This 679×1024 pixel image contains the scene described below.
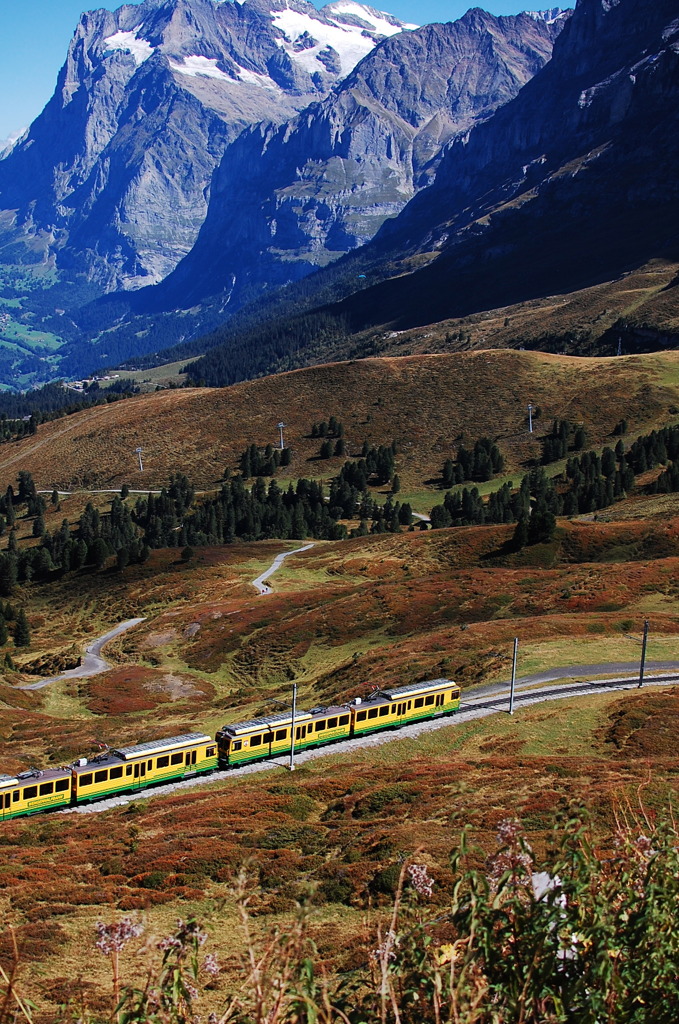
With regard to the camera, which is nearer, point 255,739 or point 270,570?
point 255,739

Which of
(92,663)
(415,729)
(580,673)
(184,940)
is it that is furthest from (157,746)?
(92,663)

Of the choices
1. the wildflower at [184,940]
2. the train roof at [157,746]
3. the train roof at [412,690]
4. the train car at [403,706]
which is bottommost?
the train car at [403,706]

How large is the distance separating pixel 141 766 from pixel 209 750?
428 cm

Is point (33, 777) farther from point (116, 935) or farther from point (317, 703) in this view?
point (116, 935)

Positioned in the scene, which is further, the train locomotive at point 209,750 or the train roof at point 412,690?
the train roof at point 412,690

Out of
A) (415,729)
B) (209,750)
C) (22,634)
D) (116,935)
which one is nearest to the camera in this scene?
(116,935)

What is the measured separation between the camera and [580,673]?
63.3 metres

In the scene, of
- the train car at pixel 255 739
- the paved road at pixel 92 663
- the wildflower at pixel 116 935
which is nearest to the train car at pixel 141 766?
the train car at pixel 255 739

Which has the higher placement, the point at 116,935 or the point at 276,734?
the point at 116,935

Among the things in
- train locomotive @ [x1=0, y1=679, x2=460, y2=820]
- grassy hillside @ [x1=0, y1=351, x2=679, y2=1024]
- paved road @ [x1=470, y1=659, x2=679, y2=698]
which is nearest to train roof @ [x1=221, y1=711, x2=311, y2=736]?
train locomotive @ [x1=0, y1=679, x2=460, y2=820]

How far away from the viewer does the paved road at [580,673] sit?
6166 cm

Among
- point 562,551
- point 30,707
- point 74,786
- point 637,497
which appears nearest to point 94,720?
point 30,707

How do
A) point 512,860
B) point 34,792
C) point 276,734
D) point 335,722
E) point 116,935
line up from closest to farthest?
point 116,935 < point 512,860 < point 34,792 < point 276,734 < point 335,722

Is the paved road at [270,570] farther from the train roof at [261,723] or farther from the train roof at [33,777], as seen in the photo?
the train roof at [33,777]
